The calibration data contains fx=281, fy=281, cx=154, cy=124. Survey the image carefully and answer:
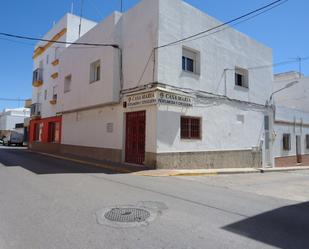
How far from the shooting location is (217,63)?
53.8 feet

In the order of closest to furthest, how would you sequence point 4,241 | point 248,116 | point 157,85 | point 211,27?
point 4,241, point 157,85, point 211,27, point 248,116

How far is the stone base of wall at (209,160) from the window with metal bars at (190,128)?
0.92 m

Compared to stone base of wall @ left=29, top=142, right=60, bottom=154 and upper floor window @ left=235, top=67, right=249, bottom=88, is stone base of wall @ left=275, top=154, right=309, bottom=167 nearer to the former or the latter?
upper floor window @ left=235, top=67, right=249, bottom=88

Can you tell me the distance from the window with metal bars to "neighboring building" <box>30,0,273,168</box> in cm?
5

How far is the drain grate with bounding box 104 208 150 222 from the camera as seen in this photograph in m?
5.22

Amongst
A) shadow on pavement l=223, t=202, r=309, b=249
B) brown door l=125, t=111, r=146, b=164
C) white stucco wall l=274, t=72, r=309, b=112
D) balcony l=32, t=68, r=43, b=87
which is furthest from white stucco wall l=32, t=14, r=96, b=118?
shadow on pavement l=223, t=202, r=309, b=249

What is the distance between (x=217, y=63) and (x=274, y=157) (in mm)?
9153

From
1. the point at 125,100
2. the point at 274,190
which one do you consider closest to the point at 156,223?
the point at 274,190

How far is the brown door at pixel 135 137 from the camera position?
14.2 metres

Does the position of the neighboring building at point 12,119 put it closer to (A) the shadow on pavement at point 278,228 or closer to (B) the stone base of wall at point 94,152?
(B) the stone base of wall at point 94,152

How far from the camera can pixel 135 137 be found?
14734 millimetres

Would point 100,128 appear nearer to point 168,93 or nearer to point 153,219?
point 168,93

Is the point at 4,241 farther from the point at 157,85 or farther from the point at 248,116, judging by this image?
the point at 248,116

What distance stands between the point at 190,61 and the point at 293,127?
43.4 ft
